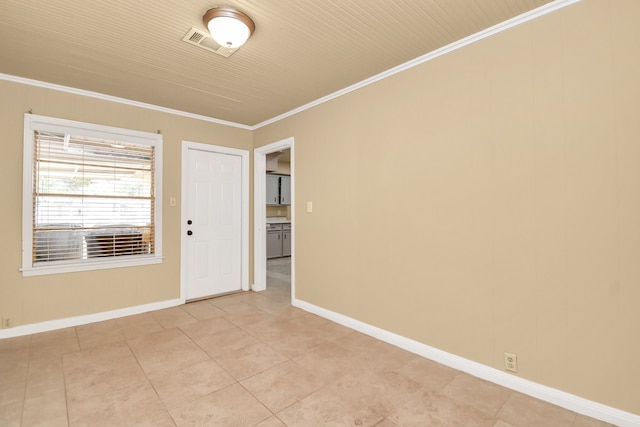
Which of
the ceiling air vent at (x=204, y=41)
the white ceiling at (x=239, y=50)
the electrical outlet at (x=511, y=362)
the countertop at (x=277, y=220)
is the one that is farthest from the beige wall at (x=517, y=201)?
the countertop at (x=277, y=220)

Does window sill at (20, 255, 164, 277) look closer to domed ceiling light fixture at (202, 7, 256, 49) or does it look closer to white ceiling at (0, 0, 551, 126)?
white ceiling at (0, 0, 551, 126)

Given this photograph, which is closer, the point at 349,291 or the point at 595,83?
the point at 595,83

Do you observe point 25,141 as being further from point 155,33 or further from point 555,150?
point 555,150

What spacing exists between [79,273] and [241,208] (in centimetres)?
206

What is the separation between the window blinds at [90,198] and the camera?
3148 mm

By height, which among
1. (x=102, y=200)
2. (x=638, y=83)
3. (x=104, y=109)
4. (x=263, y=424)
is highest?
(x=104, y=109)

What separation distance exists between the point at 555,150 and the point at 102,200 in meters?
4.30

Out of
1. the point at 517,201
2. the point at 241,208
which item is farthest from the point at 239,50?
the point at 241,208

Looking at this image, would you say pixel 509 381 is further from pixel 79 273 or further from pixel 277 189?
pixel 277 189

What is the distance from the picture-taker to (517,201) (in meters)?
2.10

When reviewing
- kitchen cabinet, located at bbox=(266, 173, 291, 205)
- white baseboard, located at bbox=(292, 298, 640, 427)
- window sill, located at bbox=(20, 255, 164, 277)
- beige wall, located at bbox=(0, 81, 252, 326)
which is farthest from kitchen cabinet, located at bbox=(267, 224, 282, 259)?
white baseboard, located at bbox=(292, 298, 640, 427)

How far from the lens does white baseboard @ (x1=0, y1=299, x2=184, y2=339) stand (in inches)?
117

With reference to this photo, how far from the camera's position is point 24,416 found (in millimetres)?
1824

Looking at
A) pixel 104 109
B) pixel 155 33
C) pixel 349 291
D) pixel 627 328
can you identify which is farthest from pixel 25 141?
pixel 627 328
